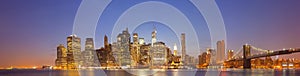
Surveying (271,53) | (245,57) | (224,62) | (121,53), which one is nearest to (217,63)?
Result: (224,62)

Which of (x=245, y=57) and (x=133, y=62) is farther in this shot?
(x=245, y=57)

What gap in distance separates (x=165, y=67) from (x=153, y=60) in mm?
25822

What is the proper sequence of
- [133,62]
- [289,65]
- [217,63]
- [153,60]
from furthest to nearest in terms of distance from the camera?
[289,65]
[217,63]
[153,60]
[133,62]

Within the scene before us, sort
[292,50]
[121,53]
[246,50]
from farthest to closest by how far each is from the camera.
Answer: [246,50] < [292,50] < [121,53]

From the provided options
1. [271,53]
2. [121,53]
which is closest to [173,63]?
[271,53]

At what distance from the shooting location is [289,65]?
351 feet

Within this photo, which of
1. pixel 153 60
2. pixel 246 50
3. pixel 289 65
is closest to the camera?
pixel 153 60

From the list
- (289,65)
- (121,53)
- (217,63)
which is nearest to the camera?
(121,53)

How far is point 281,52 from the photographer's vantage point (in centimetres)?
6003

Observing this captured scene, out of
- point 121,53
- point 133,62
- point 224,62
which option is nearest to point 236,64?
point 224,62

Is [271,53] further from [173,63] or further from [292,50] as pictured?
[173,63]

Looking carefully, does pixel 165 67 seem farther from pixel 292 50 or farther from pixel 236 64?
pixel 292 50

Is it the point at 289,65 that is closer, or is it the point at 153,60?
the point at 153,60

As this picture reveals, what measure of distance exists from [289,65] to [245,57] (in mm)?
36506
